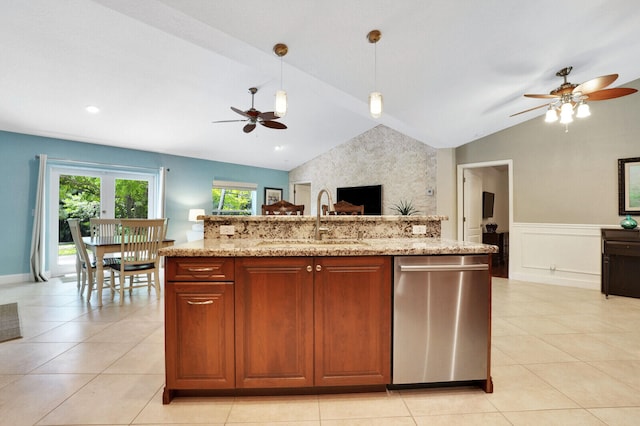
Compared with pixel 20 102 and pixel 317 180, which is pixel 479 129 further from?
pixel 20 102

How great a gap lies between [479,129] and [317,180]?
4.17 meters

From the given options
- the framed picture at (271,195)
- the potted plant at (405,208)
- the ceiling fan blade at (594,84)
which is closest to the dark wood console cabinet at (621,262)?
the ceiling fan blade at (594,84)

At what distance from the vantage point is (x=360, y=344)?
1.77 meters

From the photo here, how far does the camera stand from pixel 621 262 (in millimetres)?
3959

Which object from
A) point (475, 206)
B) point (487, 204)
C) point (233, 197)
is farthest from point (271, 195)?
point (487, 204)

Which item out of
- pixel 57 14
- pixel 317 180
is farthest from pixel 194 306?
pixel 317 180

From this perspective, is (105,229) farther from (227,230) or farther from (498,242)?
(498,242)

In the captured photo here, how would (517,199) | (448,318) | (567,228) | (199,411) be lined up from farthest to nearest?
(517,199), (567,228), (448,318), (199,411)

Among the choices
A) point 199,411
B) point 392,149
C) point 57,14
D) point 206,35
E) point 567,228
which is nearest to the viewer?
point 199,411

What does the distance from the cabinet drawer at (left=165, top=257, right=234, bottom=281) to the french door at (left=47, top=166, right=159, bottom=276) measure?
16.2 feet

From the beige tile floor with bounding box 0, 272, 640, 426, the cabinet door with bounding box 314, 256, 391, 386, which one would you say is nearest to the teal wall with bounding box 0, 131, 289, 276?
the beige tile floor with bounding box 0, 272, 640, 426

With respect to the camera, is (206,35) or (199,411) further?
(206,35)

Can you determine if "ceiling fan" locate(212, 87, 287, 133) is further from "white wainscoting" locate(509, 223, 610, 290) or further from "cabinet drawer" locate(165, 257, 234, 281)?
"white wainscoting" locate(509, 223, 610, 290)

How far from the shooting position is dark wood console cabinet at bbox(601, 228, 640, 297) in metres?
3.77
